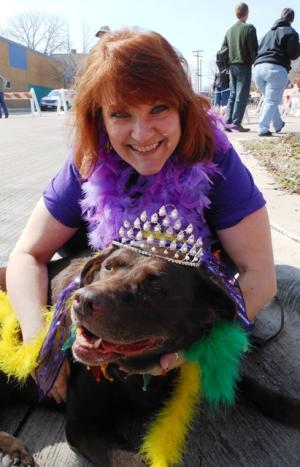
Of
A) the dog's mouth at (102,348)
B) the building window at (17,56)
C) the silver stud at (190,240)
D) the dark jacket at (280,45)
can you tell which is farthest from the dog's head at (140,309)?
the building window at (17,56)

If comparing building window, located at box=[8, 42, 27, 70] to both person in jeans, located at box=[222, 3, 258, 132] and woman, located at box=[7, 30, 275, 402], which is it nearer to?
person in jeans, located at box=[222, 3, 258, 132]

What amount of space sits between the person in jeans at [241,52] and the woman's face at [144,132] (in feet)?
23.2

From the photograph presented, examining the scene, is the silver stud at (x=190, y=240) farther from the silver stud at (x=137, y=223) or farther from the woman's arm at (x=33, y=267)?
the woman's arm at (x=33, y=267)

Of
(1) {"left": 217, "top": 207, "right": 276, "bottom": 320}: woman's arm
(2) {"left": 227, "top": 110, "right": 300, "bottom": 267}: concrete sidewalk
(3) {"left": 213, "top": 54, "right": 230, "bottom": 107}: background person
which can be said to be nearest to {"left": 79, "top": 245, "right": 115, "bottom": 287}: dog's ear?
(1) {"left": 217, "top": 207, "right": 276, "bottom": 320}: woman's arm

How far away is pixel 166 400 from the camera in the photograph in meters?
1.94

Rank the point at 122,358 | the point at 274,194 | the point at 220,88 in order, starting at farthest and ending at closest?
the point at 220,88 < the point at 274,194 < the point at 122,358

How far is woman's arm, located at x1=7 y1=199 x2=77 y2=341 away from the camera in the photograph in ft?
6.97

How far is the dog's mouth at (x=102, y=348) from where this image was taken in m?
1.60

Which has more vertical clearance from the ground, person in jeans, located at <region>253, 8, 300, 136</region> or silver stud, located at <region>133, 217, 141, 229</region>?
person in jeans, located at <region>253, 8, 300, 136</region>

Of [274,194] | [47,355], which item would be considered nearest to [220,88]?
[274,194]

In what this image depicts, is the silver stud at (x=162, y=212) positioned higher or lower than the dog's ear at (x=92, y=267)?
higher

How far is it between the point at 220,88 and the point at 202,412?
10886mm

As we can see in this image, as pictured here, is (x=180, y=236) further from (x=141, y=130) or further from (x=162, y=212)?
(x=141, y=130)

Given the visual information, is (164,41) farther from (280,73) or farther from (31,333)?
(280,73)
